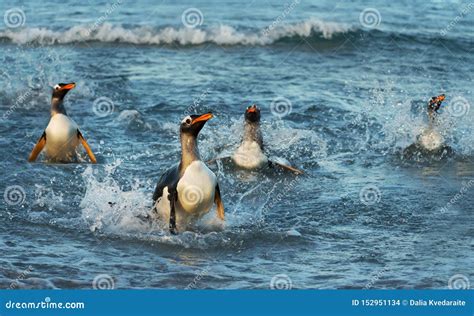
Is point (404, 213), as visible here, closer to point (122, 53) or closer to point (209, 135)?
point (209, 135)

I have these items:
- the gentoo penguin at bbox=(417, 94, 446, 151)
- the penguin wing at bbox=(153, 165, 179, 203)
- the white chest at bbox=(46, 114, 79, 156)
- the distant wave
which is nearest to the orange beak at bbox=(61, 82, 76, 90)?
the white chest at bbox=(46, 114, 79, 156)

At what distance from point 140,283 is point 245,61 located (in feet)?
38.7

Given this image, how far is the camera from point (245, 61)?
18.7 meters

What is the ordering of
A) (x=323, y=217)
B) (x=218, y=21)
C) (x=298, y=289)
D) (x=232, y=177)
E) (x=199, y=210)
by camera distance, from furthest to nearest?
1. (x=218, y=21)
2. (x=232, y=177)
3. (x=323, y=217)
4. (x=199, y=210)
5. (x=298, y=289)

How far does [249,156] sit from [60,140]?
7.32 feet

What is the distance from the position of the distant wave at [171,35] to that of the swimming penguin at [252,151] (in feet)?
30.9

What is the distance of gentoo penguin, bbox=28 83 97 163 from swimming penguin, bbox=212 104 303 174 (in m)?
1.76

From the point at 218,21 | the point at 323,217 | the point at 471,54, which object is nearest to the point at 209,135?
the point at 323,217

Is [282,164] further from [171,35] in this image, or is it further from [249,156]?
[171,35]

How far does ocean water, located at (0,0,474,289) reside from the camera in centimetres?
777

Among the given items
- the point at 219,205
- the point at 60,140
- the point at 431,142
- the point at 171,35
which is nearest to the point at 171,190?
the point at 219,205

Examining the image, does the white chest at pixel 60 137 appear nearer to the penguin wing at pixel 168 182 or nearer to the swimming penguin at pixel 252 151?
the swimming penguin at pixel 252 151

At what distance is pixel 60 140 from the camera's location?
10.8m

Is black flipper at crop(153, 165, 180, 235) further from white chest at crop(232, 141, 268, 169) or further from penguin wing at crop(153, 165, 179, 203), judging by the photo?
white chest at crop(232, 141, 268, 169)
